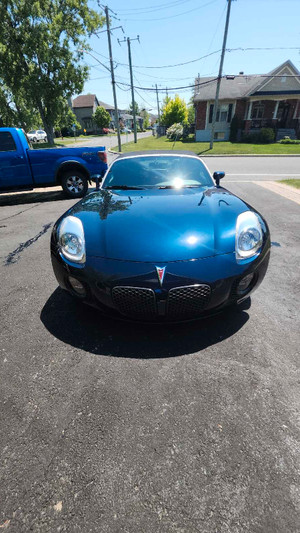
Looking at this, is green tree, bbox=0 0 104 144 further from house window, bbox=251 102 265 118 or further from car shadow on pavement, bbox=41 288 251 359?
car shadow on pavement, bbox=41 288 251 359

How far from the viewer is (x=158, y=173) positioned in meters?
3.44

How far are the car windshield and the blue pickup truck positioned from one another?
379cm

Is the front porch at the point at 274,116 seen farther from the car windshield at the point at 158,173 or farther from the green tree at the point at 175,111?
the car windshield at the point at 158,173

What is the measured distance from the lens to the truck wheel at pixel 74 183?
7.64 m

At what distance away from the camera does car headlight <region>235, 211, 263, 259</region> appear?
2.10m

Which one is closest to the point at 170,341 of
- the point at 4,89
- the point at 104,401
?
the point at 104,401

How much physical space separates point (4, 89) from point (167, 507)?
30.0 metres

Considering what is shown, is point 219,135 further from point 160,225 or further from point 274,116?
point 160,225

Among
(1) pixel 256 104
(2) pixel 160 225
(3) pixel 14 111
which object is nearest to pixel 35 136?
(3) pixel 14 111

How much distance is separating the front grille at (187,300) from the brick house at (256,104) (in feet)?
99.7

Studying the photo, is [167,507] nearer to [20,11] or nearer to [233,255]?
[233,255]

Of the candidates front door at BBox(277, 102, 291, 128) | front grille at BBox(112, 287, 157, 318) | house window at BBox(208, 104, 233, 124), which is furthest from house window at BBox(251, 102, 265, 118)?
front grille at BBox(112, 287, 157, 318)

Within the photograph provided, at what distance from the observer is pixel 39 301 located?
2.84 m

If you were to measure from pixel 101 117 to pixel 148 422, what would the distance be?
66.4m
